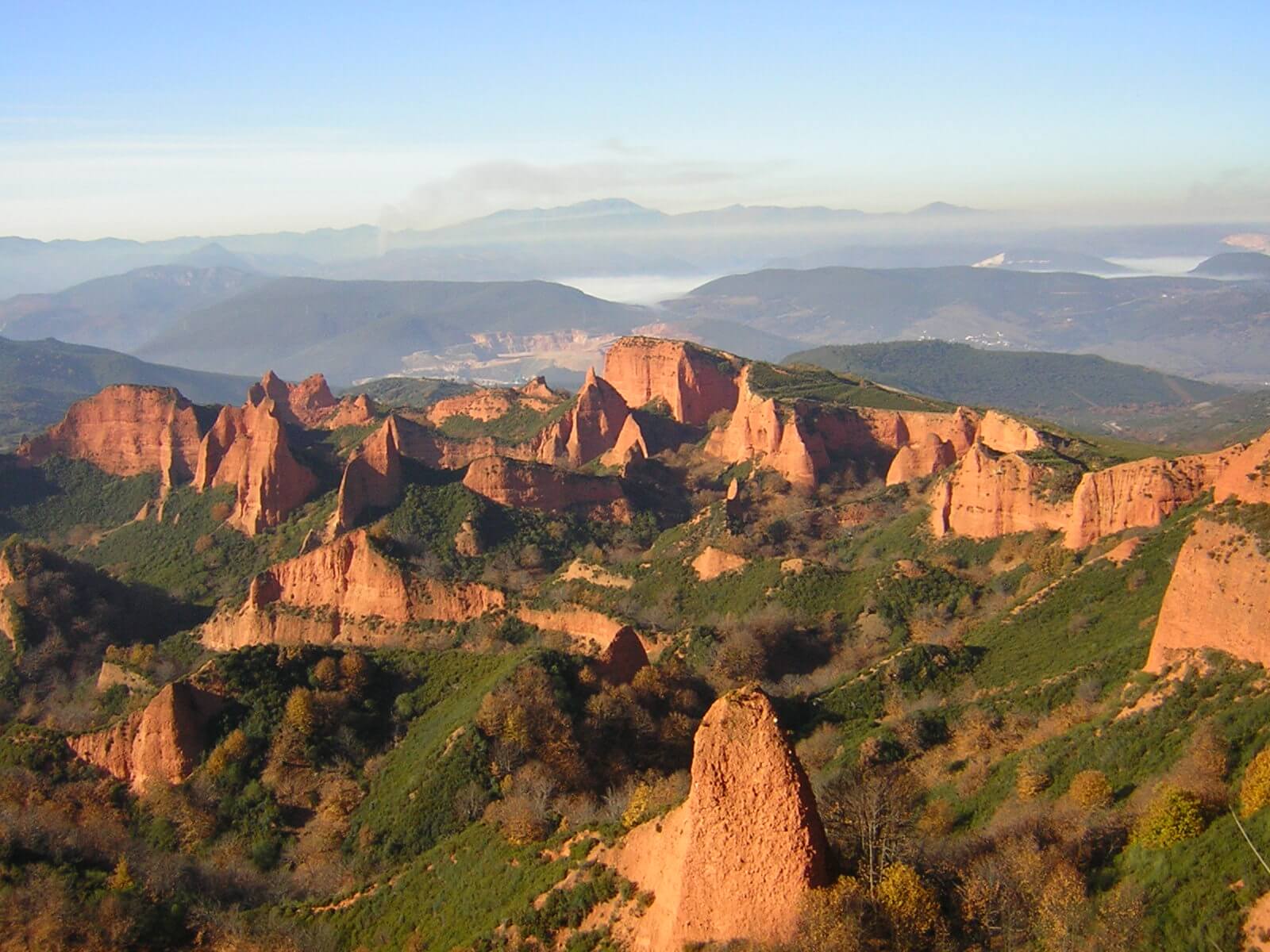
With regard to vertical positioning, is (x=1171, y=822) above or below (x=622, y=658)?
above

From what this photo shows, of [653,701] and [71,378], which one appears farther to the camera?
[71,378]

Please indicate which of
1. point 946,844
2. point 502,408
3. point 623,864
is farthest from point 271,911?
point 502,408

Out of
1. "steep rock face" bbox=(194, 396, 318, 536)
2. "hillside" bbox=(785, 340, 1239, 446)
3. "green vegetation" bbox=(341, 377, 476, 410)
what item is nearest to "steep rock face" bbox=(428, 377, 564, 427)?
"steep rock face" bbox=(194, 396, 318, 536)

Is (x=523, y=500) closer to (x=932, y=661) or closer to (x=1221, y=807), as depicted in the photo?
(x=932, y=661)

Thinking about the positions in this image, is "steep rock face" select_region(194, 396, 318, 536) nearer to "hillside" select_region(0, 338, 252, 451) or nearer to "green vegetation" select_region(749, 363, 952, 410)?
"green vegetation" select_region(749, 363, 952, 410)

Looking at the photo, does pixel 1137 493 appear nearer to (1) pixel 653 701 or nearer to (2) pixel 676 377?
(1) pixel 653 701

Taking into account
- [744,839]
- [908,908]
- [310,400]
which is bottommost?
[310,400]

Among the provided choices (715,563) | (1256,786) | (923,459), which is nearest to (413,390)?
(923,459)
